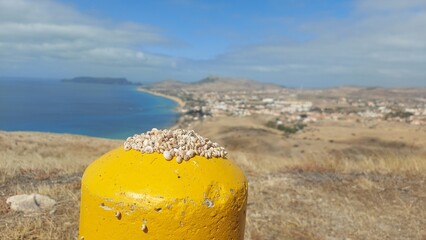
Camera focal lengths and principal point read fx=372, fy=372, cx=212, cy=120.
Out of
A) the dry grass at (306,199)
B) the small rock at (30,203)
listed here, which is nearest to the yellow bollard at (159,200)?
the dry grass at (306,199)

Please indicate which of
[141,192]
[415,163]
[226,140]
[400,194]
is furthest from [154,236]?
[226,140]

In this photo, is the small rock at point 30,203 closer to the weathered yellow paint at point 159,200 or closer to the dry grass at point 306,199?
the dry grass at point 306,199

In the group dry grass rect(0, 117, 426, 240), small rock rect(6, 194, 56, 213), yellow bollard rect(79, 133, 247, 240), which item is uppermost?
yellow bollard rect(79, 133, 247, 240)

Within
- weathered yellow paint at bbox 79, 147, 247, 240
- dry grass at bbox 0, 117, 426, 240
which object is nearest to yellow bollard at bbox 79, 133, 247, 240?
weathered yellow paint at bbox 79, 147, 247, 240

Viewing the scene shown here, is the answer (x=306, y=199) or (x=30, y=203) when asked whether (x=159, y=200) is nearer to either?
(x=30, y=203)

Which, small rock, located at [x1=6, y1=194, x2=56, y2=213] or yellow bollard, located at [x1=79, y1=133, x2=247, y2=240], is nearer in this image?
yellow bollard, located at [x1=79, y1=133, x2=247, y2=240]

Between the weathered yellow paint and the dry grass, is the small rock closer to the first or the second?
the dry grass
